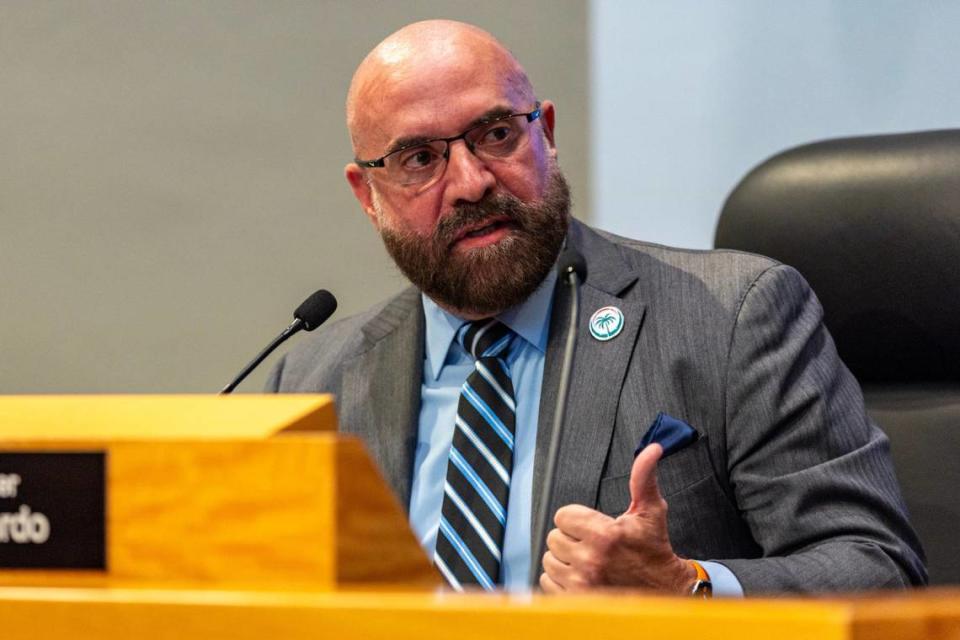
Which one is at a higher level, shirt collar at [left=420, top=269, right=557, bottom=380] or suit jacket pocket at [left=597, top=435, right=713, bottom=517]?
shirt collar at [left=420, top=269, right=557, bottom=380]

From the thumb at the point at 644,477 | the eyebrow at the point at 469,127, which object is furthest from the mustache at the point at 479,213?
the thumb at the point at 644,477

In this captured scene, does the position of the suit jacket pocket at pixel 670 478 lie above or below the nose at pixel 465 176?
below

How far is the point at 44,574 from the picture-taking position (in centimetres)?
75

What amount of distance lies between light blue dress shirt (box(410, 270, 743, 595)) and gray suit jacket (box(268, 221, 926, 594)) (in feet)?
0.10

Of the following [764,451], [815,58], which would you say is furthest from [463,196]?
[815,58]

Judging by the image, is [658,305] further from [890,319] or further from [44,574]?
[44,574]

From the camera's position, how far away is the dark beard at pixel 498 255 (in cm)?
189

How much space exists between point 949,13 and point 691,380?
1218mm

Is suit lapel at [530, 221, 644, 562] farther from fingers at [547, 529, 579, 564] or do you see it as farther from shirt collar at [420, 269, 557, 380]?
fingers at [547, 529, 579, 564]

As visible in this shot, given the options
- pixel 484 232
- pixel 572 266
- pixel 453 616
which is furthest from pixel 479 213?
pixel 453 616

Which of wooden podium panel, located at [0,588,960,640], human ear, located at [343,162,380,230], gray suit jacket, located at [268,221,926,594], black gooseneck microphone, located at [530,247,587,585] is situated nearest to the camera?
wooden podium panel, located at [0,588,960,640]

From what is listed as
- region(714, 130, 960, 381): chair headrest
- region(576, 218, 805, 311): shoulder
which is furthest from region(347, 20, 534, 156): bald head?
region(714, 130, 960, 381): chair headrest

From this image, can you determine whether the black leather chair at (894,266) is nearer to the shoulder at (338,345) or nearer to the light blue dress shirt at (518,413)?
the light blue dress shirt at (518,413)

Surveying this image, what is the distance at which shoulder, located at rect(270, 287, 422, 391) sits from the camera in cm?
212
